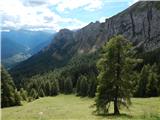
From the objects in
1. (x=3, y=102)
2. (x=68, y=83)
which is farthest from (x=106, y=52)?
(x=68, y=83)

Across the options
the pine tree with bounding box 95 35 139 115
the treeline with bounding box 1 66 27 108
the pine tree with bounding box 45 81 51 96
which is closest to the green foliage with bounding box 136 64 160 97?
the treeline with bounding box 1 66 27 108

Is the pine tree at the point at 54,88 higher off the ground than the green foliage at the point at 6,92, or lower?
lower

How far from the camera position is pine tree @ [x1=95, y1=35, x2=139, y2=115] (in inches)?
1544

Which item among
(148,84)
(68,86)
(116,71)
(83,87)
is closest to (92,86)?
(83,87)

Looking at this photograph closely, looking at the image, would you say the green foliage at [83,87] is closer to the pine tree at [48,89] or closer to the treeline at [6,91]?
the pine tree at [48,89]

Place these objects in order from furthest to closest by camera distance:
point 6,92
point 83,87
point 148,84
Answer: point 83,87
point 148,84
point 6,92

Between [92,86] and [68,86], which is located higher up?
[92,86]

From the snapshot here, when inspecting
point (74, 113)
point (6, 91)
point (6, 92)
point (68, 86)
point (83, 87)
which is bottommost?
point (68, 86)

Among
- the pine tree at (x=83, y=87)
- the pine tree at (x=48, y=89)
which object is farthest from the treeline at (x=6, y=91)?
the pine tree at (x=48, y=89)

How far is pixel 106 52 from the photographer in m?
39.8

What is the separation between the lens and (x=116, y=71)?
3994 centimetres

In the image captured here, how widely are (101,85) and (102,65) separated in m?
2.64

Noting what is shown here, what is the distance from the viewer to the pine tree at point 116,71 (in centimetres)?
3922

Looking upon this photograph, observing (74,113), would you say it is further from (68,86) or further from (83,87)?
(68,86)
